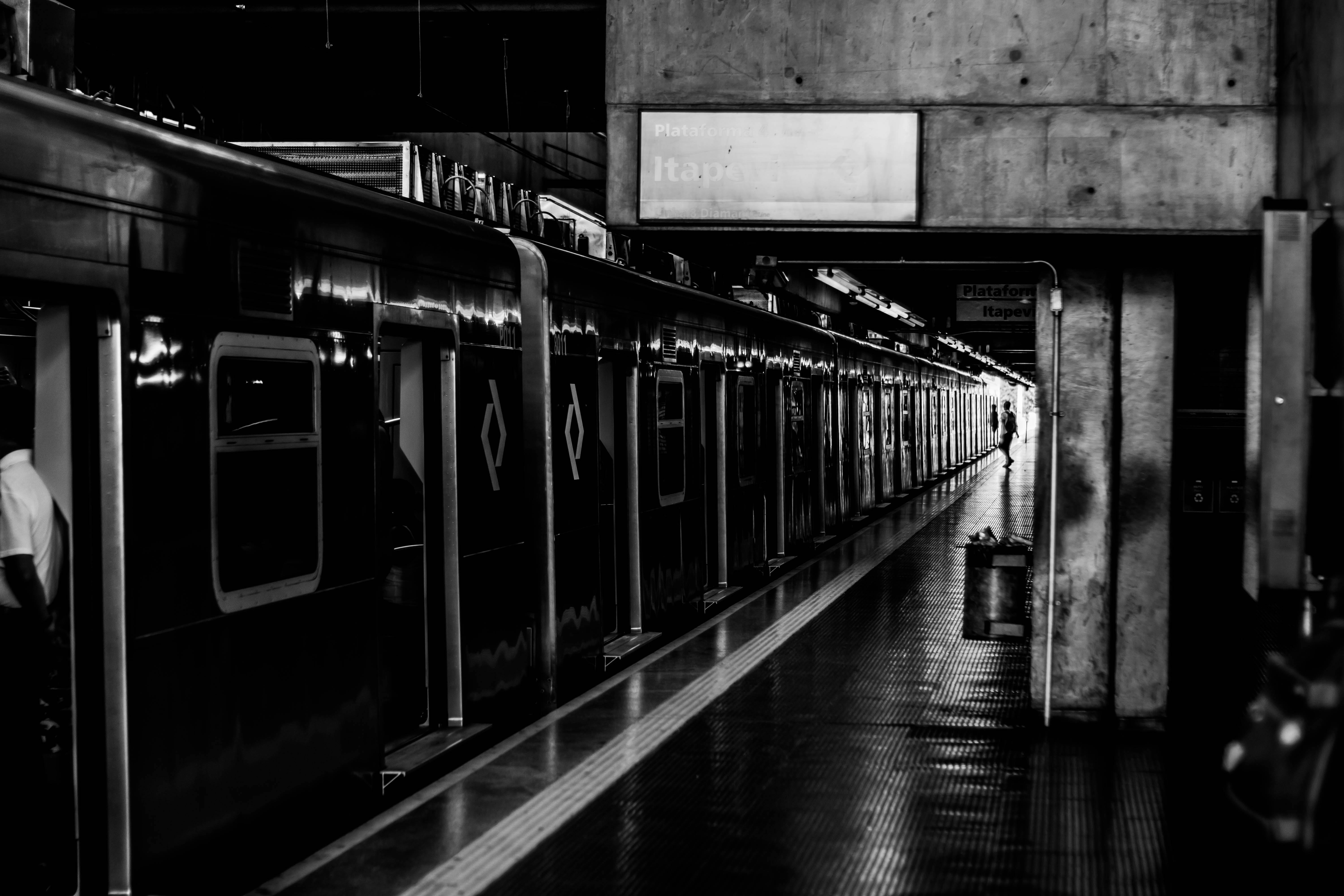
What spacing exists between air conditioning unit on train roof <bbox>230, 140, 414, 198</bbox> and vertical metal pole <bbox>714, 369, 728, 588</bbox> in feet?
16.7

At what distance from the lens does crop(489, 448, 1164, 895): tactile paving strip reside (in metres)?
5.19

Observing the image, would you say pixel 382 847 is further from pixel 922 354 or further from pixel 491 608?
pixel 922 354

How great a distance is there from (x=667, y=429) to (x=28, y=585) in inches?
266

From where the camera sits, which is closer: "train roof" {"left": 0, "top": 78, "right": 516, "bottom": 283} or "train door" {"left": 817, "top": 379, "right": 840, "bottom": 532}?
"train roof" {"left": 0, "top": 78, "right": 516, "bottom": 283}

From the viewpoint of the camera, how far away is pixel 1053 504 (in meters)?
7.68

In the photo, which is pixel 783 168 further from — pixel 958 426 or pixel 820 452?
pixel 958 426

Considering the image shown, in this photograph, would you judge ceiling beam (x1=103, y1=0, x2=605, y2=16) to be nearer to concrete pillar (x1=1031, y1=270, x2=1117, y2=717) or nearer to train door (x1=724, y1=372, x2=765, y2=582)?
train door (x1=724, y1=372, x2=765, y2=582)

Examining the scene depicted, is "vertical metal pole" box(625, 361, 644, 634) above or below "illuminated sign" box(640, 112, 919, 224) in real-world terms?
below

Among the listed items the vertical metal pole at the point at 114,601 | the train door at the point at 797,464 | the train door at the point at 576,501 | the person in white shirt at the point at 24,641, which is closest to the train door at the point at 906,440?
the train door at the point at 797,464

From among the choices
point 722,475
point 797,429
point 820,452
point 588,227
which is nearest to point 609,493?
point 722,475

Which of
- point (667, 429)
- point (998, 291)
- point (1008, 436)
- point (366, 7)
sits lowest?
point (1008, 436)

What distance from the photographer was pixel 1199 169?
691 centimetres

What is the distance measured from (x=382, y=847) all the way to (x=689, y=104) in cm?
386

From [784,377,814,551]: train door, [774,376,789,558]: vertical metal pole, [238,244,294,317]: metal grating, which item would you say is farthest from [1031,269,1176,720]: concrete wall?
[784,377,814,551]: train door
